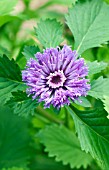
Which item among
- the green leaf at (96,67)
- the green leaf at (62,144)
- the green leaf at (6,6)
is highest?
the green leaf at (6,6)

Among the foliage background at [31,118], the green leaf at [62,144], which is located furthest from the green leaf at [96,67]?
the green leaf at [62,144]

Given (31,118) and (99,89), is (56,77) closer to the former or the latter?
(99,89)

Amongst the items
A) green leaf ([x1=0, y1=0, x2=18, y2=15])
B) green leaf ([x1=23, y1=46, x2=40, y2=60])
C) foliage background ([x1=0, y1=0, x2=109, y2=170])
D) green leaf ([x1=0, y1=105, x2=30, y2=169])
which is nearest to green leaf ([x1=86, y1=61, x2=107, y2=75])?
foliage background ([x1=0, y1=0, x2=109, y2=170])

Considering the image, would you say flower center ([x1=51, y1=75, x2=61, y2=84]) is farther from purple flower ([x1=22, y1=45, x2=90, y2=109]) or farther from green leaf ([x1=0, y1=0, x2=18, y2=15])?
green leaf ([x1=0, y1=0, x2=18, y2=15])

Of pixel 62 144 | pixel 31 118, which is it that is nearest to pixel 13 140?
pixel 31 118

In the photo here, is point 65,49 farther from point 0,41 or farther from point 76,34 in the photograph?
point 0,41

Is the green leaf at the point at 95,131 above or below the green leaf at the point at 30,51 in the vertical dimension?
below

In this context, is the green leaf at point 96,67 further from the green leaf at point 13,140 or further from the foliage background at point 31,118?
the green leaf at point 13,140
